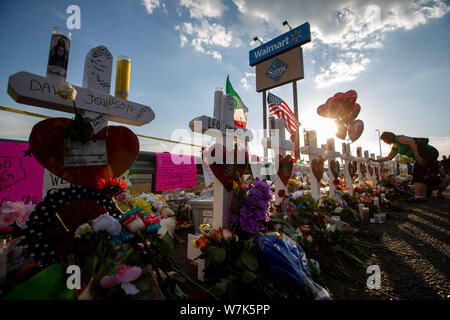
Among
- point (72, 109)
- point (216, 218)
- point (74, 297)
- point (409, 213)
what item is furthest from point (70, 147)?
point (409, 213)

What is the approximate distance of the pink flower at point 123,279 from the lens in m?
0.70

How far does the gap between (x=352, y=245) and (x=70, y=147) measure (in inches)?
110

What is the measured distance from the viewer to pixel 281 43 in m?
13.5

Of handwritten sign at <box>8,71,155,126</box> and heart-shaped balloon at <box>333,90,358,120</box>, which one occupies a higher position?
heart-shaped balloon at <box>333,90,358,120</box>

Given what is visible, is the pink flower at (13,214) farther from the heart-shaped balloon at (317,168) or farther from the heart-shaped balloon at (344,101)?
the heart-shaped balloon at (344,101)

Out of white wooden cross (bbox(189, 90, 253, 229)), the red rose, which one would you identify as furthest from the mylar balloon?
white wooden cross (bbox(189, 90, 253, 229))

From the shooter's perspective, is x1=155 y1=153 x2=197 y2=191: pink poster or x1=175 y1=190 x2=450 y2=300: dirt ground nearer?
x1=175 y1=190 x2=450 y2=300: dirt ground

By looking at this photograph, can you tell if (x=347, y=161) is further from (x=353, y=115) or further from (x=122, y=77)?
(x=122, y=77)

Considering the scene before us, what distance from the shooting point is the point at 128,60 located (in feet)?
4.89

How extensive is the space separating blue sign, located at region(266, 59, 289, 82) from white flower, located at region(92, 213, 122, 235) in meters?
15.3

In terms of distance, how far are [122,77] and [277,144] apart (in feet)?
6.36

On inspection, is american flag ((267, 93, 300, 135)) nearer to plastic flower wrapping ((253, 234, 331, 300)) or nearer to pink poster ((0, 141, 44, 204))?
plastic flower wrapping ((253, 234, 331, 300))

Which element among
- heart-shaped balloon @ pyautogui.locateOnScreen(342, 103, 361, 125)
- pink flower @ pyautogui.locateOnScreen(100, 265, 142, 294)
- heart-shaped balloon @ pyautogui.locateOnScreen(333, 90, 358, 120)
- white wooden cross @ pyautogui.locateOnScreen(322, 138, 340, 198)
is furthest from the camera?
heart-shaped balloon @ pyautogui.locateOnScreen(342, 103, 361, 125)

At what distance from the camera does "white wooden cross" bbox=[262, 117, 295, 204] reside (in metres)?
2.55
